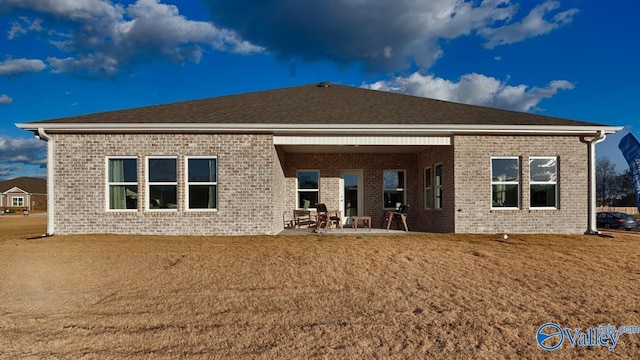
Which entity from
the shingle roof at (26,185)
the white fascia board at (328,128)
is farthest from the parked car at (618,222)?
the shingle roof at (26,185)

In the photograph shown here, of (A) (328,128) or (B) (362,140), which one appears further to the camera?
(B) (362,140)

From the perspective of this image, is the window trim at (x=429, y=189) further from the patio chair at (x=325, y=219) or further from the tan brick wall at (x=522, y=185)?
the patio chair at (x=325, y=219)

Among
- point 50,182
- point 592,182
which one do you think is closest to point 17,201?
point 50,182

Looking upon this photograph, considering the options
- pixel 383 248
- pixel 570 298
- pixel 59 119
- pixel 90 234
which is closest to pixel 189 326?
pixel 570 298

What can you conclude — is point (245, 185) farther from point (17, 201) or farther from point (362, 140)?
point (17, 201)

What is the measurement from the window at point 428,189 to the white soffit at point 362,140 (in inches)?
93.0

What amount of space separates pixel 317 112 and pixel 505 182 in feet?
20.0

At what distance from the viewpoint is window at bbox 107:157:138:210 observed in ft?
37.7

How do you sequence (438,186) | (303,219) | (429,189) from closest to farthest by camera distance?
(438,186) < (429,189) < (303,219)

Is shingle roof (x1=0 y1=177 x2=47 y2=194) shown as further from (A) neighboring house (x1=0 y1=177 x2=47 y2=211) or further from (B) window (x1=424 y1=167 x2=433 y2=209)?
(B) window (x1=424 y1=167 x2=433 y2=209)

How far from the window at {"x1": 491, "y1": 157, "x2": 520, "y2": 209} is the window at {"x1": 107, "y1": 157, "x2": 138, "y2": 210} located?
10503mm

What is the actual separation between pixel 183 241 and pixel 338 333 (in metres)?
7.16

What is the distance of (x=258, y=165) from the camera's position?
11461 mm

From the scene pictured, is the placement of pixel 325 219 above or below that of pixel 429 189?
below
